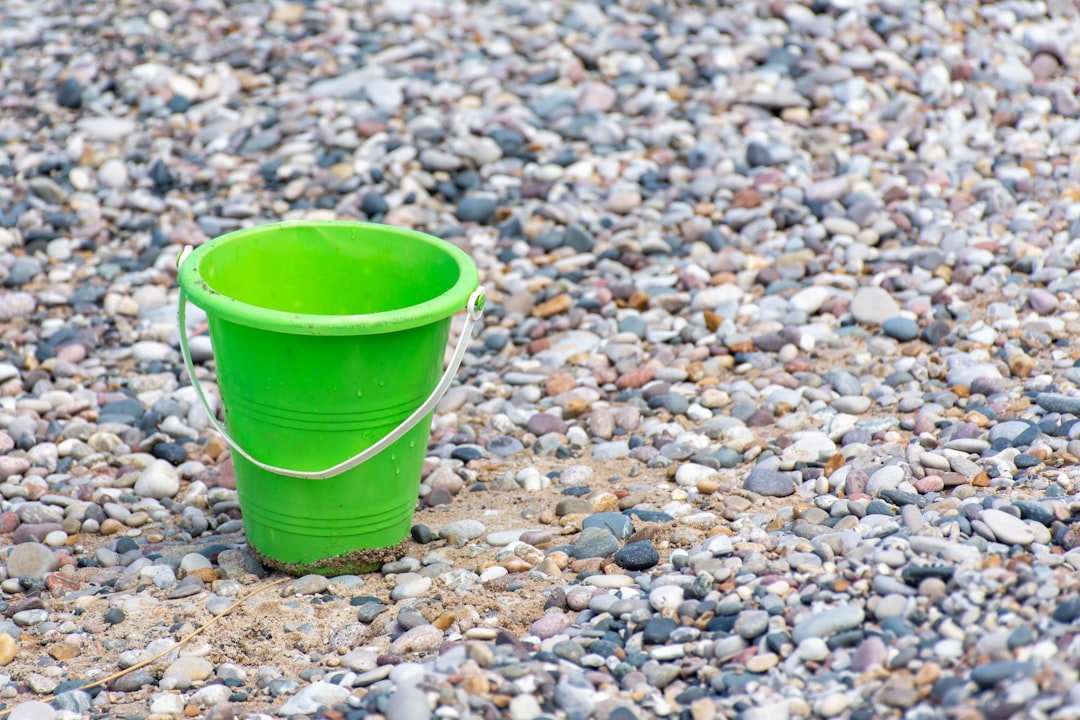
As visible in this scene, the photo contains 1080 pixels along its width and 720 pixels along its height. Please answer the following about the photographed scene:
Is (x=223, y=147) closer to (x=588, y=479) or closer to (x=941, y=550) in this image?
(x=588, y=479)

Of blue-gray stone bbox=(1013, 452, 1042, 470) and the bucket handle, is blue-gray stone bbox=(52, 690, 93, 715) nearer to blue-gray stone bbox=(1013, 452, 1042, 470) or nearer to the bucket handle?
the bucket handle

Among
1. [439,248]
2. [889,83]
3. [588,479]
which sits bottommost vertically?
[588,479]

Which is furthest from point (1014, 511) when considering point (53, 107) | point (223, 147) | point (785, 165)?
point (53, 107)

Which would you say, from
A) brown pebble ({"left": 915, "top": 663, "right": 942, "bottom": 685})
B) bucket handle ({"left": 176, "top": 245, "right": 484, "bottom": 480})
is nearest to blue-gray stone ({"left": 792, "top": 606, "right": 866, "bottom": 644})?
brown pebble ({"left": 915, "top": 663, "right": 942, "bottom": 685})

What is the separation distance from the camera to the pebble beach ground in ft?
6.69

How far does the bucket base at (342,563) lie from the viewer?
260 cm

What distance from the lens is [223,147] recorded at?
4977mm

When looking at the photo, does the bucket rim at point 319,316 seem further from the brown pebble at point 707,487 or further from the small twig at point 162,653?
the brown pebble at point 707,487

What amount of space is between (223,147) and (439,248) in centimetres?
271

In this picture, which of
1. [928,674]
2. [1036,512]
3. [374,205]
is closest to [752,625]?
[928,674]

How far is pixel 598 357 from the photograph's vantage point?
3625 millimetres

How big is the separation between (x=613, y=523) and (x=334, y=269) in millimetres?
913

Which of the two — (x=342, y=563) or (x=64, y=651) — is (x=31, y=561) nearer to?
(x=64, y=651)

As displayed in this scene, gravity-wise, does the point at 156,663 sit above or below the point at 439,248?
below
